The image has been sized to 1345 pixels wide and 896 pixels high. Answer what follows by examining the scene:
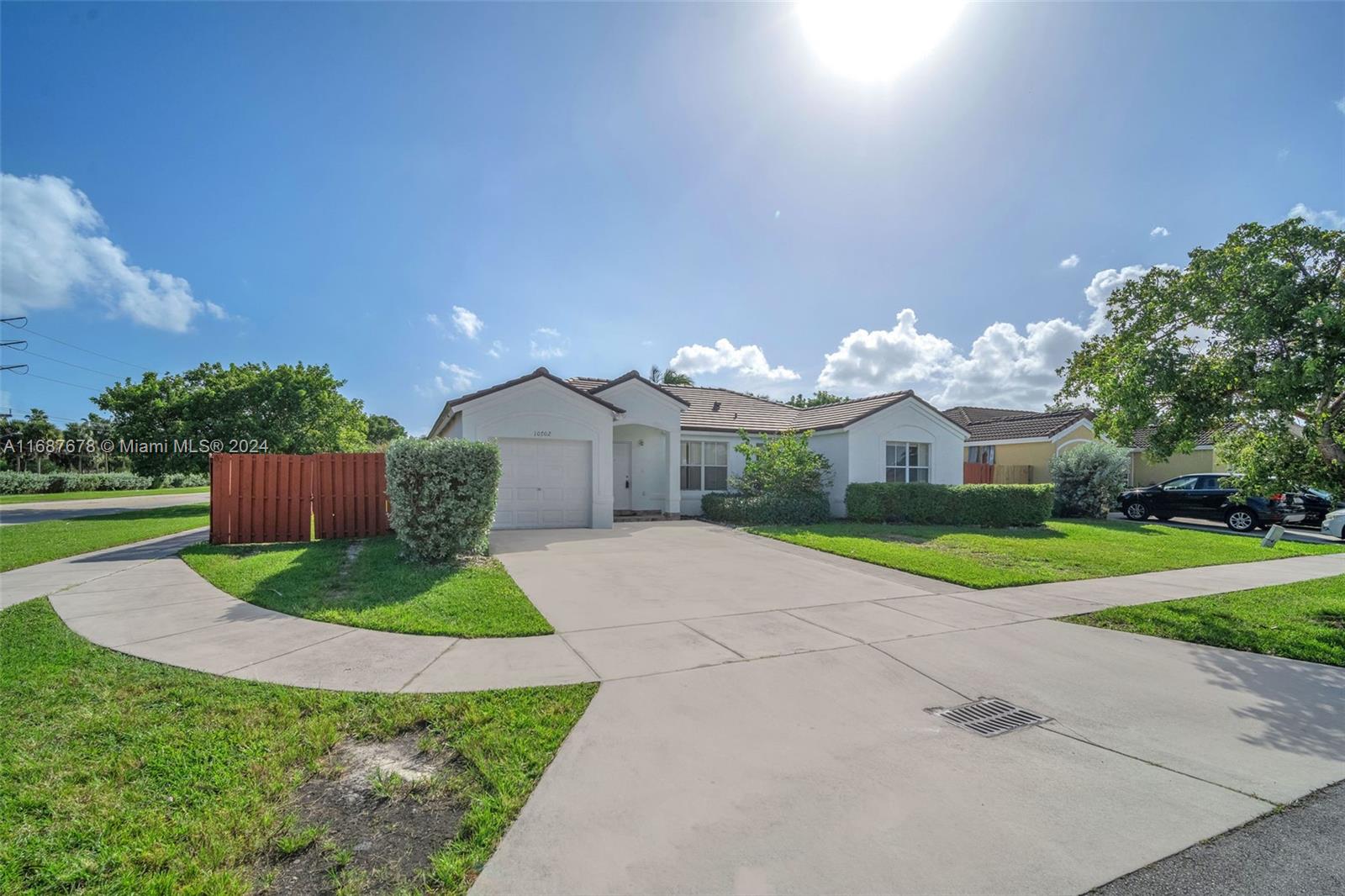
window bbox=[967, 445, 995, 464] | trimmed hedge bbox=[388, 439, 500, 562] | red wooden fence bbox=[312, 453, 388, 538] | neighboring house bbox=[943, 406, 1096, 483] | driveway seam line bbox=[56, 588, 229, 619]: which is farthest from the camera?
window bbox=[967, 445, 995, 464]

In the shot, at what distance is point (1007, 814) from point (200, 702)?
17.2ft

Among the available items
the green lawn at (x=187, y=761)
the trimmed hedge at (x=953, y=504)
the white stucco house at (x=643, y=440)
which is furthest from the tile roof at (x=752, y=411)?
the green lawn at (x=187, y=761)

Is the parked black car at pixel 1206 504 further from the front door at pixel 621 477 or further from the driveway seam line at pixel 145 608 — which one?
the driveway seam line at pixel 145 608

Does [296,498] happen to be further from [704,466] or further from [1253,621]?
[1253,621]

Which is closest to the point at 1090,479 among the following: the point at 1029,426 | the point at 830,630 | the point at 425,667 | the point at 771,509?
the point at 1029,426

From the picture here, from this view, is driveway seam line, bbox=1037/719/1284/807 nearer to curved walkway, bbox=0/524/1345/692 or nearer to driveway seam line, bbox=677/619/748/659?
curved walkway, bbox=0/524/1345/692

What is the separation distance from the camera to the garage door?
14992mm

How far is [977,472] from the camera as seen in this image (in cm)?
2414

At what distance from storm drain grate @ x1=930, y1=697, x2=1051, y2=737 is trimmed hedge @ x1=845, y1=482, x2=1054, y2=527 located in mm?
13388

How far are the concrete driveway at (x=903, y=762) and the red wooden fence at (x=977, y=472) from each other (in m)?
19.2

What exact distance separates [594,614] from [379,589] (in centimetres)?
303

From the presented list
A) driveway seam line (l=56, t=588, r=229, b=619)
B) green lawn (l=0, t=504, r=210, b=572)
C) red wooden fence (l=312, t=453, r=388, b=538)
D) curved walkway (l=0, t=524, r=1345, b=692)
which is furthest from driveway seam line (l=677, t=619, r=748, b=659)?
green lawn (l=0, t=504, r=210, b=572)

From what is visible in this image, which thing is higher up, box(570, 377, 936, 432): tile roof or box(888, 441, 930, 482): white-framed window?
box(570, 377, 936, 432): tile roof

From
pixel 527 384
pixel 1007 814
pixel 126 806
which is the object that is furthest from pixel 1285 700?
pixel 527 384
